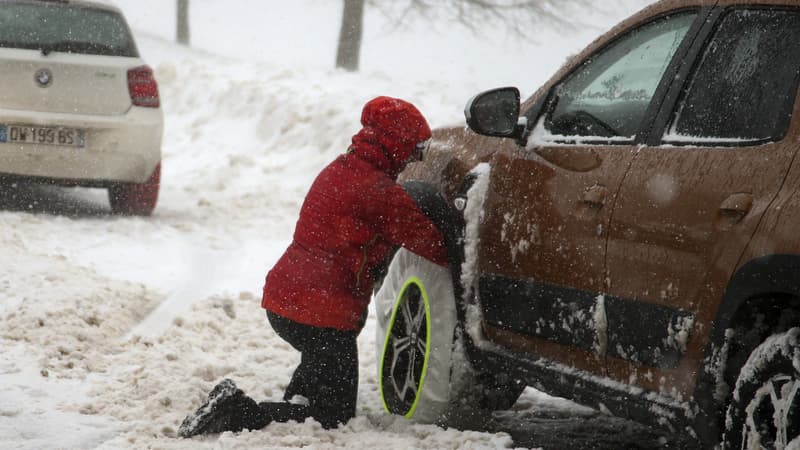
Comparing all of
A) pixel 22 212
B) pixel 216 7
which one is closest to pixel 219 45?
pixel 216 7

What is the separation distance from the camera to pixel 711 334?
3551mm

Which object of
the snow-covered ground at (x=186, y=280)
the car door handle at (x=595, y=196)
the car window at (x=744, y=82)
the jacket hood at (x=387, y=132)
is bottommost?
the snow-covered ground at (x=186, y=280)

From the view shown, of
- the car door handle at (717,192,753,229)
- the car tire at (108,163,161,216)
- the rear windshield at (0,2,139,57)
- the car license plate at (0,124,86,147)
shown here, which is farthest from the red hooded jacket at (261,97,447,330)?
the car tire at (108,163,161,216)

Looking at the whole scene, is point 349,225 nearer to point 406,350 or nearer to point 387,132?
point 387,132

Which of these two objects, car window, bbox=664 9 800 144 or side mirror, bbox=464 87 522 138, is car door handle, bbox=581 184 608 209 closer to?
car window, bbox=664 9 800 144

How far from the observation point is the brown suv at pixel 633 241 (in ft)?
11.3

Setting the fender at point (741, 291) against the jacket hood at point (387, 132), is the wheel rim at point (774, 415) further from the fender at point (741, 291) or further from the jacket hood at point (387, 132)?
the jacket hood at point (387, 132)

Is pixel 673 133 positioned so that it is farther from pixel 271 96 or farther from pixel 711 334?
pixel 271 96

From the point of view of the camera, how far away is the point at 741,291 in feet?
11.2

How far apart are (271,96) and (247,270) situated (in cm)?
839

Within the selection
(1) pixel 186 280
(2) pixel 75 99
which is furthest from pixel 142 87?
(1) pixel 186 280

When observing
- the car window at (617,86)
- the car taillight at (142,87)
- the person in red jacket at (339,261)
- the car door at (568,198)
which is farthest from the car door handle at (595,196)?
the car taillight at (142,87)

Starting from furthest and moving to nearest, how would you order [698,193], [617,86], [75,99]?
[75,99] → [617,86] → [698,193]

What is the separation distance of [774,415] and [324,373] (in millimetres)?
2273
